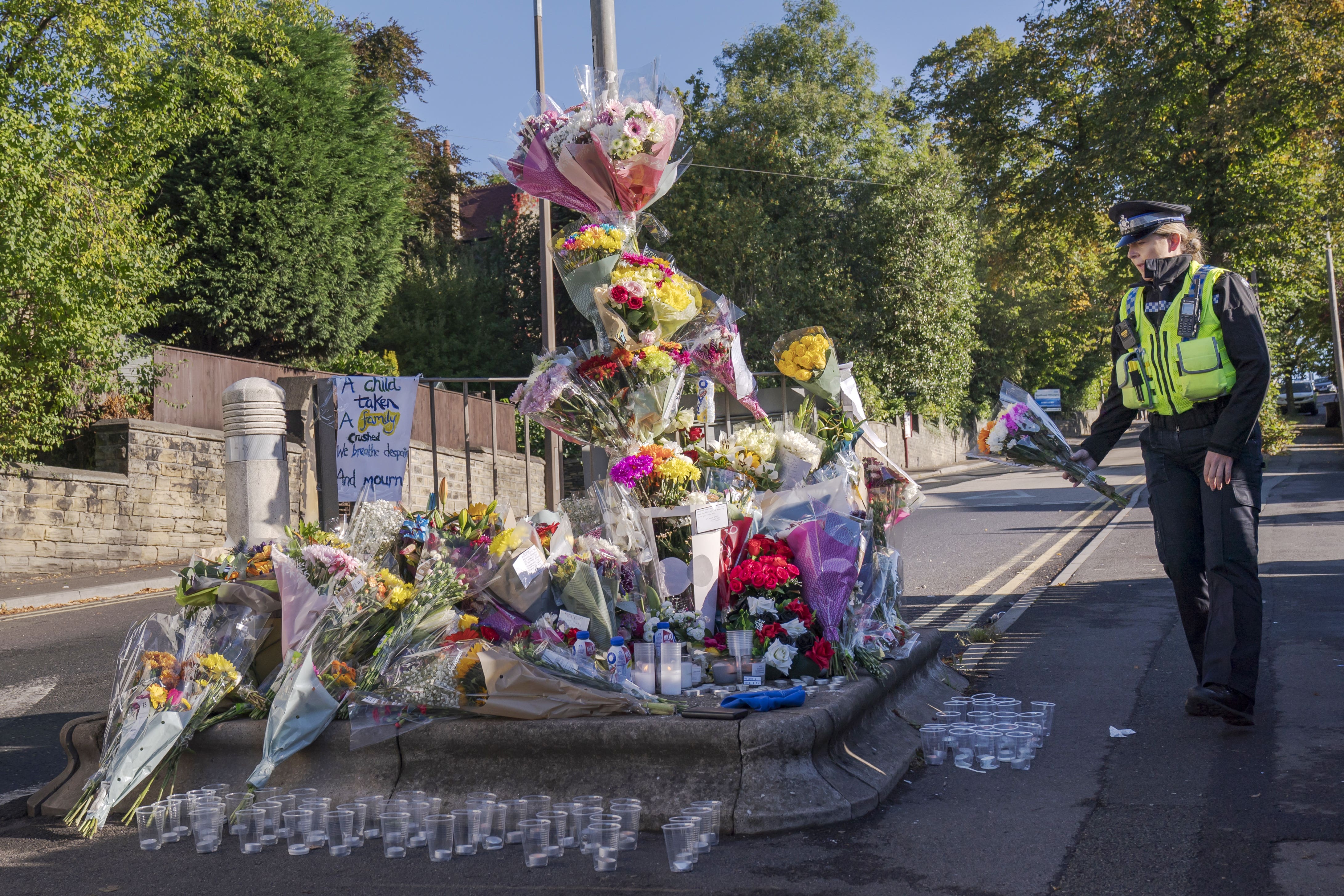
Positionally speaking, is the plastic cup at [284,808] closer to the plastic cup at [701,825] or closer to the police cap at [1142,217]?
the plastic cup at [701,825]

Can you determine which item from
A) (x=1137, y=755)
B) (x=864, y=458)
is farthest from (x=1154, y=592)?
(x=1137, y=755)

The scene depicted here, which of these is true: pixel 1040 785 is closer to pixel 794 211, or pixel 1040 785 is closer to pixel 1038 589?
pixel 1038 589

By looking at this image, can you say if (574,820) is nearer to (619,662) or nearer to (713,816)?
(713,816)

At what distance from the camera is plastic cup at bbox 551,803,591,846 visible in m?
3.62

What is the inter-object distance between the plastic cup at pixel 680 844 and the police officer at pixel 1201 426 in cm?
247

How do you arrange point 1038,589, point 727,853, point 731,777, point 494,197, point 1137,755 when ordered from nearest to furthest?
point 727,853
point 731,777
point 1137,755
point 1038,589
point 494,197

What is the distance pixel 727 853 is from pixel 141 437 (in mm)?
14725

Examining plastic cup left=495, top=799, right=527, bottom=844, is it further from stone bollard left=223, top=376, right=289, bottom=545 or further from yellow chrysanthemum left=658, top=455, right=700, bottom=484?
stone bollard left=223, top=376, right=289, bottom=545

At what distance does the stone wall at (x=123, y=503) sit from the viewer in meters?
14.2

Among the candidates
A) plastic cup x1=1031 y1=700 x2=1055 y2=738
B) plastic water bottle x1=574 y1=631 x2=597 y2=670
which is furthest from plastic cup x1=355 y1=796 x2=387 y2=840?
plastic cup x1=1031 y1=700 x2=1055 y2=738

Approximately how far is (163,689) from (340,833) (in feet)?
3.55

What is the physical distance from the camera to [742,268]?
28516 mm

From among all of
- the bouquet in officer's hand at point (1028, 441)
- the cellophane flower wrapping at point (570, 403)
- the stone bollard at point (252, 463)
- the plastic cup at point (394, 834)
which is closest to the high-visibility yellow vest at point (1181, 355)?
the bouquet in officer's hand at point (1028, 441)

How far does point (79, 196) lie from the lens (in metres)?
13.8
